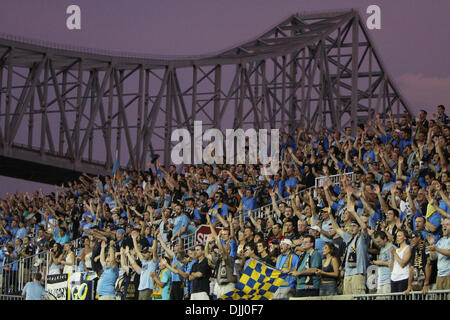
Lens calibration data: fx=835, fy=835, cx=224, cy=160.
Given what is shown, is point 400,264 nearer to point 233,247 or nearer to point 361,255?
point 361,255

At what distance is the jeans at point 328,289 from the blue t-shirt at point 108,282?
15.6 ft

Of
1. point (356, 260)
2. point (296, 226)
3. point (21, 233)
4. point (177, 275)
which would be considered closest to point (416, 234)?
point (356, 260)

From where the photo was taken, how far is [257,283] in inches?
538

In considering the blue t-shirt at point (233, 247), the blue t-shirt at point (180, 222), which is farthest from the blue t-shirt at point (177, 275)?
the blue t-shirt at point (180, 222)

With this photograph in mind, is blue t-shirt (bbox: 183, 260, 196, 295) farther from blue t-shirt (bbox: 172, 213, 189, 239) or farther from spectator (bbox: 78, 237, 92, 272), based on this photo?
spectator (bbox: 78, 237, 92, 272)

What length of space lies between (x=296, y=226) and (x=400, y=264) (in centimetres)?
373

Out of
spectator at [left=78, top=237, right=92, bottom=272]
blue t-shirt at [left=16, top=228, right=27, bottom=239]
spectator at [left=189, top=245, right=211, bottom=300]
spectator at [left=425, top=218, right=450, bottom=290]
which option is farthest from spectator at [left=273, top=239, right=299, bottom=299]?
blue t-shirt at [left=16, top=228, right=27, bottom=239]

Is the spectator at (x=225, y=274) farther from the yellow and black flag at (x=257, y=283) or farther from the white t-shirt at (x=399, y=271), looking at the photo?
the white t-shirt at (x=399, y=271)

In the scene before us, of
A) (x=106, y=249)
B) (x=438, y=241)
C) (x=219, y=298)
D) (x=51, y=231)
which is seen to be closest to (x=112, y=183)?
(x=51, y=231)

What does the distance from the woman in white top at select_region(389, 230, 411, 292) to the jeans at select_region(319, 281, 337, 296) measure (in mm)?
967

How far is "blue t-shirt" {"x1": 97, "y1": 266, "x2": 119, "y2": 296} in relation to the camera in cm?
1606

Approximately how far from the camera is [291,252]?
14023mm

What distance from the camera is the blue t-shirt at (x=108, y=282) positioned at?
16.1 meters
